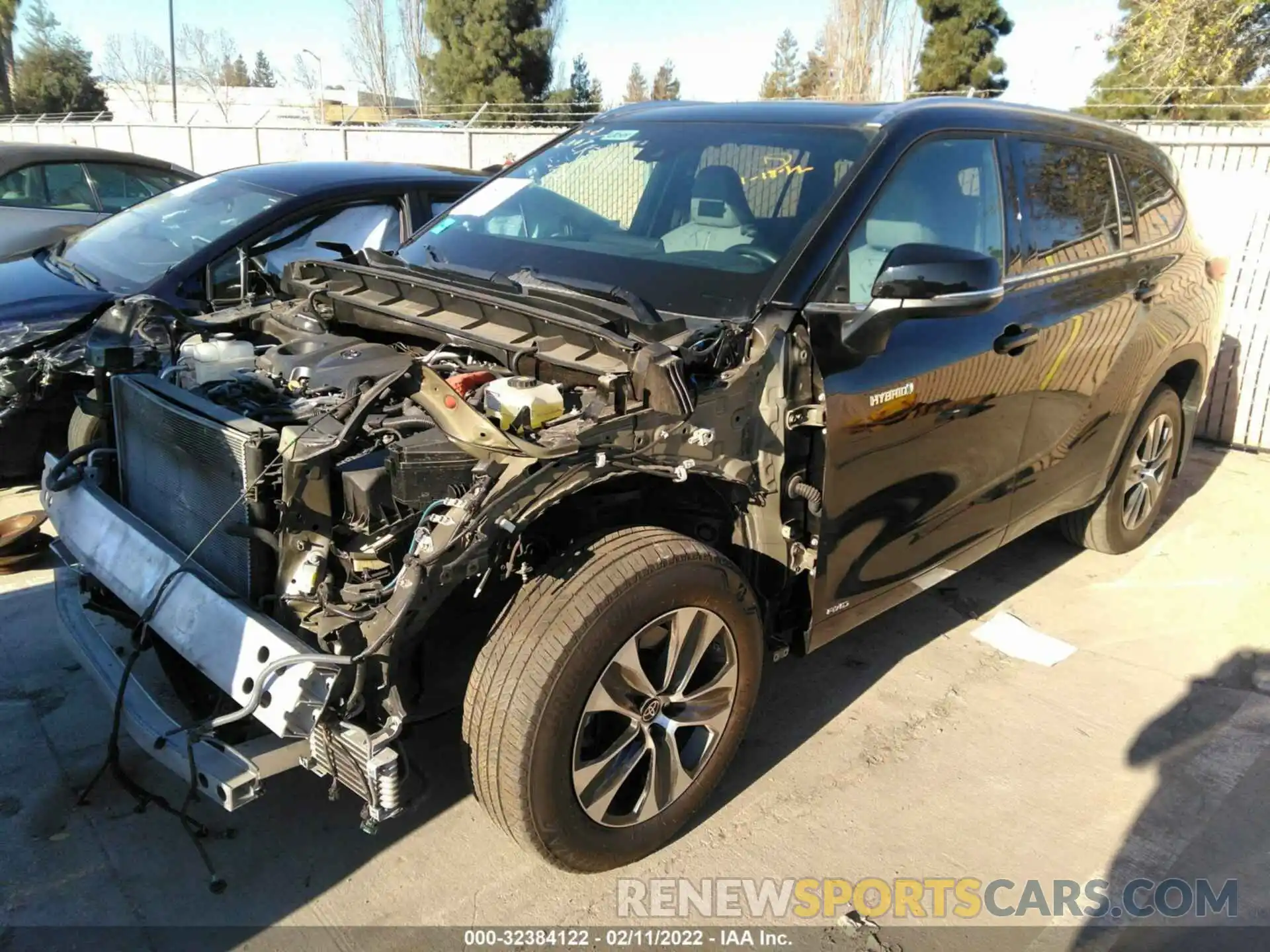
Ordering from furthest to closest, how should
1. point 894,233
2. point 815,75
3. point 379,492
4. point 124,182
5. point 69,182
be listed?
point 815,75, point 124,182, point 69,182, point 894,233, point 379,492

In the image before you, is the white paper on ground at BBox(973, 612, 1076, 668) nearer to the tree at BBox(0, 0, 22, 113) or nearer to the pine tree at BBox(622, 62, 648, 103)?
the tree at BBox(0, 0, 22, 113)

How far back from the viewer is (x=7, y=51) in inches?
1811

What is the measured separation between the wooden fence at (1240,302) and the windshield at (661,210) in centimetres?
466

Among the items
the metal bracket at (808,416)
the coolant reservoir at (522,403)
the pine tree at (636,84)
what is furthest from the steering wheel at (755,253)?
the pine tree at (636,84)

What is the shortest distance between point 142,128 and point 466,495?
2737cm

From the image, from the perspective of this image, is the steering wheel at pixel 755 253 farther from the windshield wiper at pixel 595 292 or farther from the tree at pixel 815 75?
the tree at pixel 815 75

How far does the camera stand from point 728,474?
8.66 feet

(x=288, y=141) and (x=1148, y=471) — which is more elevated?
(x=288, y=141)

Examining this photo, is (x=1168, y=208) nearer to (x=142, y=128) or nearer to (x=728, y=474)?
(x=728, y=474)

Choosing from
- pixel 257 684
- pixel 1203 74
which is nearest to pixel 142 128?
pixel 1203 74

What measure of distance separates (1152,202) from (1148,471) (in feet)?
4.54

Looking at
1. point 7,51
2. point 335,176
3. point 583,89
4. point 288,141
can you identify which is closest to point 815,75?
point 583,89

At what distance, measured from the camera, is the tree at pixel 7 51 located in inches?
1732

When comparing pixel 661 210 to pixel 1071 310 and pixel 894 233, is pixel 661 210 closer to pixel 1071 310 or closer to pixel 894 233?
pixel 894 233
